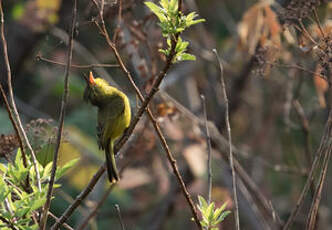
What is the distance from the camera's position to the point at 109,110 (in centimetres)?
360

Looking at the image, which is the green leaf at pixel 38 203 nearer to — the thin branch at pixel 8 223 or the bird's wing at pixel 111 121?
the thin branch at pixel 8 223

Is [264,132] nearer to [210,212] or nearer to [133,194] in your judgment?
[133,194]

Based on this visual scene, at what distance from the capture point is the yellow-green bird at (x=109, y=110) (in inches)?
139

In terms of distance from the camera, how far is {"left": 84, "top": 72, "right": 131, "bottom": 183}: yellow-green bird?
354 cm

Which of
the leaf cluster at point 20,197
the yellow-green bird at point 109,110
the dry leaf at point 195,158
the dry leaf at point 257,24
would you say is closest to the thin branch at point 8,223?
the leaf cluster at point 20,197

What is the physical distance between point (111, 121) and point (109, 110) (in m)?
0.08

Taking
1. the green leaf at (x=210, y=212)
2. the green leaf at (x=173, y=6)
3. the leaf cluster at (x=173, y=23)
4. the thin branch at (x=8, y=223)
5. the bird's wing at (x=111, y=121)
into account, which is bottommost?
the bird's wing at (x=111, y=121)

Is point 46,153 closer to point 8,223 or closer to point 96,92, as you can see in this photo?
point 8,223

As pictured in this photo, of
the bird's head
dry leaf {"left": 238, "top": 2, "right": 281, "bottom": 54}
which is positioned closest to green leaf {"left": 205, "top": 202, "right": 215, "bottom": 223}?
the bird's head

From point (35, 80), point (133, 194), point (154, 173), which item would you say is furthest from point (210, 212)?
point (35, 80)

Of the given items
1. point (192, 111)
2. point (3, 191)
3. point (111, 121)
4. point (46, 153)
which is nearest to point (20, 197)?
point (3, 191)

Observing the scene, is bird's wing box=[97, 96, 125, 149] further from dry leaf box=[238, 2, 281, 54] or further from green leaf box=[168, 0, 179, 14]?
green leaf box=[168, 0, 179, 14]

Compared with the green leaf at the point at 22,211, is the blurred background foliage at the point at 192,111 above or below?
below

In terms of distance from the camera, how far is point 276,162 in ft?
23.1
